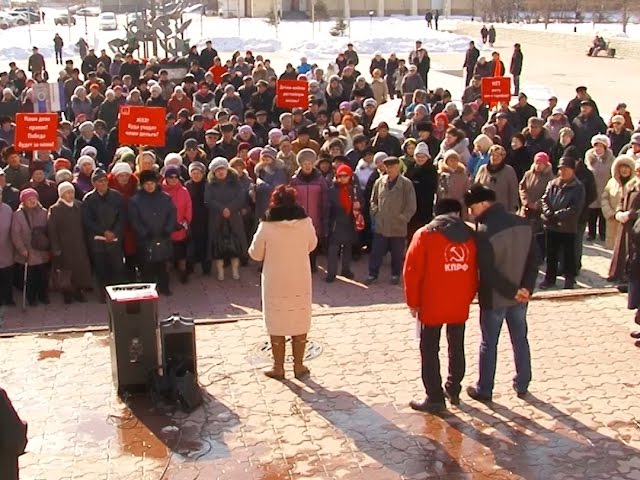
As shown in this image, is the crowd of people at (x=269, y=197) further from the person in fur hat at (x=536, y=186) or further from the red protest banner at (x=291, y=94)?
the red protest banner at (x=291, y=94)

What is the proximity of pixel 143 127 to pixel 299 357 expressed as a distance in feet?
18.2

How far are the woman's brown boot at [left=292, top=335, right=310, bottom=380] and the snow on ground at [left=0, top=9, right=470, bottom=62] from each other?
121 feet

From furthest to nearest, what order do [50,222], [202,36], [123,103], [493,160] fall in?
[202,36] < [123,103] < [493,160] < [50,222]

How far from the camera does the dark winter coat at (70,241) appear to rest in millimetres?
10180

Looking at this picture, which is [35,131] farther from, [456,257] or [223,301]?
[456,257]

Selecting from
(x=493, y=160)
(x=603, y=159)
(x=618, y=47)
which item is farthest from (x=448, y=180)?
(x=618, y=47)

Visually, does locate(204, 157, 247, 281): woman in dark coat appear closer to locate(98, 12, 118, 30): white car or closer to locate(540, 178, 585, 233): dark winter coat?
locate(540, 178, 585, 233): dark winter coat

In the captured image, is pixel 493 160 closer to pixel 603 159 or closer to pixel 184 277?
pixel 603 159

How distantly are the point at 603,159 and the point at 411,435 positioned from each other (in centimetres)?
647

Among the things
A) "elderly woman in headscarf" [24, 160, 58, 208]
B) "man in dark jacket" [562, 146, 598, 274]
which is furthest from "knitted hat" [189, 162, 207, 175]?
"man in dark jacket" [562, 146, 598, 274]

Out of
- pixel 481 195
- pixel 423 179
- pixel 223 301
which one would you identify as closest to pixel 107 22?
pixel 423 179

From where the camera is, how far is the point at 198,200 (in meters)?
11.2

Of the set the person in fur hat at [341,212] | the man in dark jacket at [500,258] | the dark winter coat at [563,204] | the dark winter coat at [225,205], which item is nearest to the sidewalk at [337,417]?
the man in dark jacket at [500,258]

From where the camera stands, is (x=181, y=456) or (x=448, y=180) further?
(x=448, y=180)
